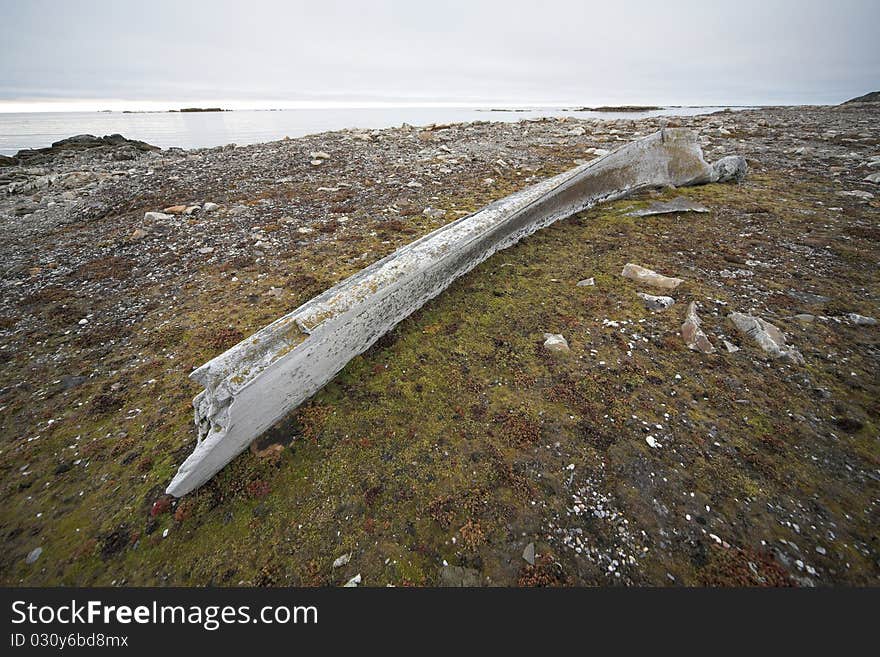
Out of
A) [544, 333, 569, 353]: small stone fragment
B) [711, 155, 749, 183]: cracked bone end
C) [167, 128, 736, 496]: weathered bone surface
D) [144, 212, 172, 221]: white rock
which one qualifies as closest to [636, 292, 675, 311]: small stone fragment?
[544, 333, 569, 353]: small stone fragment

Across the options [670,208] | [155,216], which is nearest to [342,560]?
[670,208]

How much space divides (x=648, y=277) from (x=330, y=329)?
11.5 feet

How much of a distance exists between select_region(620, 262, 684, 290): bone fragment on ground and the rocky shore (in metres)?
0.08

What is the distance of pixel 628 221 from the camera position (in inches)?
214

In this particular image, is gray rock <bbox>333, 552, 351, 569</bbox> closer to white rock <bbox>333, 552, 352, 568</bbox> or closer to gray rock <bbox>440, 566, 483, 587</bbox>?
white rock <bbox>333, 552, 352, 568</bbox>

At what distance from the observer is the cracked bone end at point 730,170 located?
266 inches

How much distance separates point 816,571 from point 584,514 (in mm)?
1056

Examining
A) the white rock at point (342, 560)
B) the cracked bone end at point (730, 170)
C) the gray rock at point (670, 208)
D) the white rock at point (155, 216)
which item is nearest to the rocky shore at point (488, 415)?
the white rock at point (342, 560)

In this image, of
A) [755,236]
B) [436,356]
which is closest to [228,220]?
[436,356]

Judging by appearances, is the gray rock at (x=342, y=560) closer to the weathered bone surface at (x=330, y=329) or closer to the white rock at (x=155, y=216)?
the weathered bone surface at (x=330, y=329)

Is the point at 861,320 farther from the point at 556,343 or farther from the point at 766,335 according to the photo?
the point at 556,343

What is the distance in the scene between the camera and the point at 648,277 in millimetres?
3873

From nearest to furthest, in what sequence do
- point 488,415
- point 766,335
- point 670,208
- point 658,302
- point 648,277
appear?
point 488,415 < point 766,335 < point 658,302 < point 648,277 < point 670,208

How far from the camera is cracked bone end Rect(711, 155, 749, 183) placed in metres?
6.75
